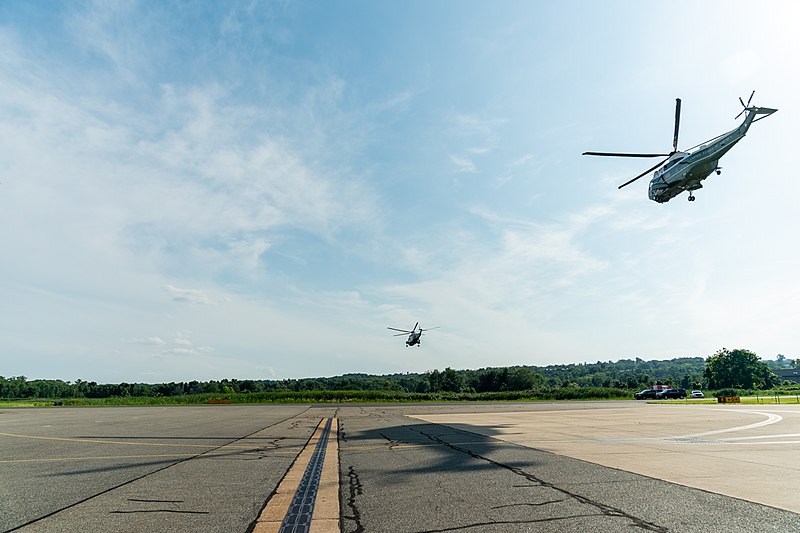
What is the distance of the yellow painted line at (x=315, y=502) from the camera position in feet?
18.7

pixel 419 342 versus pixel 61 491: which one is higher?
pixel 419 342

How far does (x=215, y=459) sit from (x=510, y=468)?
714cm

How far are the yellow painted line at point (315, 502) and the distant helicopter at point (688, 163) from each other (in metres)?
25.8

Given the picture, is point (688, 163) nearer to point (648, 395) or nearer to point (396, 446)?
point (396, 446)

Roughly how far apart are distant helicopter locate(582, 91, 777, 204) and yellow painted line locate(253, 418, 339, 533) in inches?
1015

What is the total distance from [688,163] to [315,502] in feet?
94.2

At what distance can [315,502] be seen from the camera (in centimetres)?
706

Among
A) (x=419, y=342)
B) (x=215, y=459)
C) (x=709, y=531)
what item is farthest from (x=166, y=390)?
(x=709, y=531)

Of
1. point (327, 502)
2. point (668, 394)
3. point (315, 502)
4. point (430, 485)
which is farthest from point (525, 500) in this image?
point (668, 394)

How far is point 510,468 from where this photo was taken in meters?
9.85

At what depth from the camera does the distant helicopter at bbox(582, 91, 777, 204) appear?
24.8 m

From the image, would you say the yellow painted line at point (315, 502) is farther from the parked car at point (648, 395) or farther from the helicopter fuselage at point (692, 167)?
the parked car at point (648, 395)

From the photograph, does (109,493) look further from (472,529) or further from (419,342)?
(419,342)

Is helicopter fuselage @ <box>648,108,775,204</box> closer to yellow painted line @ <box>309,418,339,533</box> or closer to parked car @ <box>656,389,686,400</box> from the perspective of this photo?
yellow painted line @ <box>309,418,339,533</box>
